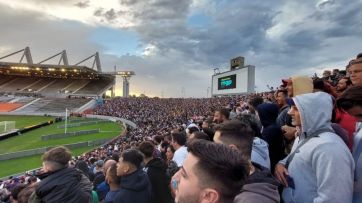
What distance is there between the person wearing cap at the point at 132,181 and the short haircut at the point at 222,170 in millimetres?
2790

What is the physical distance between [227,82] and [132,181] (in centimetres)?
4209

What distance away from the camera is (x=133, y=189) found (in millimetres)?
4836

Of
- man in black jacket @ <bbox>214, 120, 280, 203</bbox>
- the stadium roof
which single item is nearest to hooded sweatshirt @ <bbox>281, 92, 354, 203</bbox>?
man in black jacket @ <bbox>214, 120, 280, 203</bbox>

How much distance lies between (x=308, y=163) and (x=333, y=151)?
24 cm

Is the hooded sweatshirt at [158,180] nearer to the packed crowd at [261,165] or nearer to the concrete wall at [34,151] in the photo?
the packed crowd at [261,165]

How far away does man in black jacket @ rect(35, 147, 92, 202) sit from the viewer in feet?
14.1

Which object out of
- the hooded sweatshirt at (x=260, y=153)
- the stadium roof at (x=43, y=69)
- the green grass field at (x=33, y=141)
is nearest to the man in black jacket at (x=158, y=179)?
the hooded sweatshirt at (x=260, y=153)

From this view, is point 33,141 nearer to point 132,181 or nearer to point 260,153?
point 132,181

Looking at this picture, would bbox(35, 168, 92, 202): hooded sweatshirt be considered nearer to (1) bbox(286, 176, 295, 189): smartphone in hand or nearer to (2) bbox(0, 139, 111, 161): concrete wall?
(1) bbox(286, 176, 295, 189): smartphone in hand

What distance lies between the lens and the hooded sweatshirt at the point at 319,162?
2.72m

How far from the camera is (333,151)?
9.17 ft

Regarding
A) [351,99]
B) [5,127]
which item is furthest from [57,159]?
[5,127]

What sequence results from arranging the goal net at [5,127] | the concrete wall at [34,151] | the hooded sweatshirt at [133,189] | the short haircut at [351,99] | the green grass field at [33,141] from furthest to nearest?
the goal net at [5,127]
the concrete wall at [34,151]
the green grass field at [33,141]
the hooded sweatshirt at [133,189]
the short haircut at [351,99]

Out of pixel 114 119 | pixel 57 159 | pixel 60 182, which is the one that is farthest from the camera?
pixel 114 119
